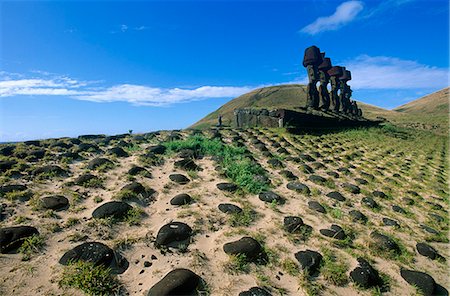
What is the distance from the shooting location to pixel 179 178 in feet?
19.8

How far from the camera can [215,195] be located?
17.9 feet

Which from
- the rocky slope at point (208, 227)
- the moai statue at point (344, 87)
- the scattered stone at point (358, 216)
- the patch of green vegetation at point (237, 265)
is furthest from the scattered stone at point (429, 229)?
the moai statue at point (344, 87)

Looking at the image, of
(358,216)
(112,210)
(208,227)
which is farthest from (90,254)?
(358,216)

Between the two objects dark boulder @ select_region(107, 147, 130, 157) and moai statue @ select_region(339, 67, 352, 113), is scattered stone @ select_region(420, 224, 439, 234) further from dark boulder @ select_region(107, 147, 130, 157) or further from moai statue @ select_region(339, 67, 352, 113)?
moai statue @ select_region(339, 67, 352, 113)

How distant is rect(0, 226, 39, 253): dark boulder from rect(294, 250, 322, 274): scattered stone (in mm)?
3697

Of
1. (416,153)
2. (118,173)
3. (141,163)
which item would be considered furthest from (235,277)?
(416,153)

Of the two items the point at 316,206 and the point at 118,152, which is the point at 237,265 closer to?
the point at 316,206

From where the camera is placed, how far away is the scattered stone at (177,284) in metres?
2.87

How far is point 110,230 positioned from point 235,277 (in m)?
2.00

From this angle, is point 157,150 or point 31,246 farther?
point 157,150

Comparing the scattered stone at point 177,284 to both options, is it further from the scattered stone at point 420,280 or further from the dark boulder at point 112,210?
the scattered stone at point 420,280

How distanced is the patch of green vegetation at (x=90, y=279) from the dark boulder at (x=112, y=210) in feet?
3.69

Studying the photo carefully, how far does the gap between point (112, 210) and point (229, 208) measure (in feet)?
6.57

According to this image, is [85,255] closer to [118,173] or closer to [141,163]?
[118,173]
